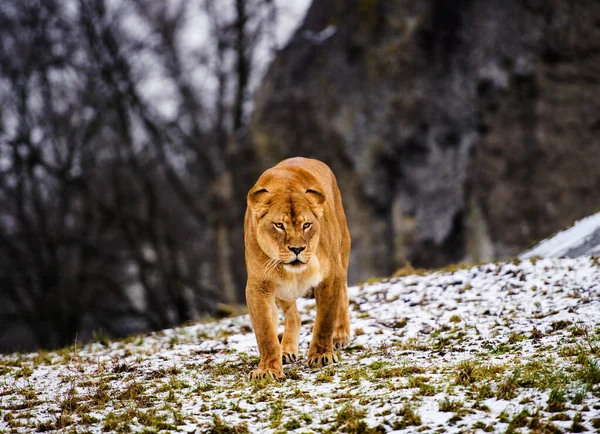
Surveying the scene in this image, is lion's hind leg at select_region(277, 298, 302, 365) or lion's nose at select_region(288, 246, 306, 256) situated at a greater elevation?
lion's nose at select_region(288, 246, 306, 256)

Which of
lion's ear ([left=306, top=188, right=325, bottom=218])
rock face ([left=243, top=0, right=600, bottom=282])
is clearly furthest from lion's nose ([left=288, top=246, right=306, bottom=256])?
rock face ([left=243, top=0, right=600, bottom=282])

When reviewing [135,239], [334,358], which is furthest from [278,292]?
[135,239]

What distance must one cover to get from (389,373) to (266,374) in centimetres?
94

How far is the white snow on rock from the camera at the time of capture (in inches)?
324

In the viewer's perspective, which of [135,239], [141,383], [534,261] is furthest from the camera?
[135,239]

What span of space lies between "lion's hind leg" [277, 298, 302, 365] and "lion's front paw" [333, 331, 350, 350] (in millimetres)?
347

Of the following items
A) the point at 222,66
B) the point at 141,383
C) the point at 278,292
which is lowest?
the point at 141,383

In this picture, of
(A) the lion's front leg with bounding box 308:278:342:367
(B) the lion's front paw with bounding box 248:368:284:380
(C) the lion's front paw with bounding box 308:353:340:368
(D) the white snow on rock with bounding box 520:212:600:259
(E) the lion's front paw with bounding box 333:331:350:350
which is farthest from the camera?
(D) the white snow on rock with bounding box 520:212:600:259

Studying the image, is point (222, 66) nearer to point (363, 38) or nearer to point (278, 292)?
point (363, 38)

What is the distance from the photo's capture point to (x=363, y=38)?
1542 centimetres

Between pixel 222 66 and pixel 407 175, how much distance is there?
32.0 ft

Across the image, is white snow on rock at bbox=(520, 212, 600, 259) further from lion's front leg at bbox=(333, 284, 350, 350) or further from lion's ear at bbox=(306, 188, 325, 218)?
lion's ear at bbox=(306, 188, 325, 218)

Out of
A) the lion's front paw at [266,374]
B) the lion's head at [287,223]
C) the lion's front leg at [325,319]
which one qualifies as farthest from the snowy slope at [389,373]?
the lion's head at [287,223]

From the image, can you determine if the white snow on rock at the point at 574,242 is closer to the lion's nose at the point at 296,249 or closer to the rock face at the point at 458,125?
the lion's nose at the point at 296,249
